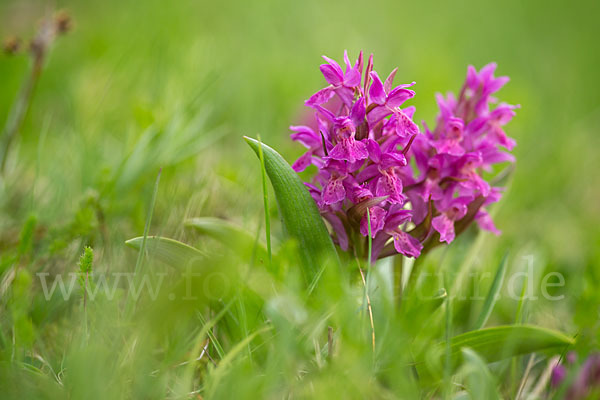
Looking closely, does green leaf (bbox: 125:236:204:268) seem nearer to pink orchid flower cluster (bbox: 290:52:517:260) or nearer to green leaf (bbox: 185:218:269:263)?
green leaf (bbox: 185:218:269:263)

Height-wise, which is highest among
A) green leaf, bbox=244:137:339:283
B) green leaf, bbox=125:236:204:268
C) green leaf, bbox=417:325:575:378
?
green leaf, bbox=244:137:339:283

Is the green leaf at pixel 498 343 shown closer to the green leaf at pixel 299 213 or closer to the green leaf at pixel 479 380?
the green leaf at pixel 479 380

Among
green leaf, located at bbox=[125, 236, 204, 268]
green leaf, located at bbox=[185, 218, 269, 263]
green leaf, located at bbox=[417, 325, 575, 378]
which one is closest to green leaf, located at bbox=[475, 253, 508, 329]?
green leaf, located at bbox=[417, 325, 575, 378]

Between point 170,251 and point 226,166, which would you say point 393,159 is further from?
point 226,166

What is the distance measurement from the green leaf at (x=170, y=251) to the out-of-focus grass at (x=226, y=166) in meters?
0.17

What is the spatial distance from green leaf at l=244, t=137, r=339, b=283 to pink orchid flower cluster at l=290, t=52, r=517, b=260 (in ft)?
0.19

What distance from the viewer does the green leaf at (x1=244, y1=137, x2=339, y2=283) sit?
163 centimetres

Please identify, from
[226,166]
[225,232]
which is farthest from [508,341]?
[226,166]

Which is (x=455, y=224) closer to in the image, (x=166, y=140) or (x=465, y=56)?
(x=166, y=140)

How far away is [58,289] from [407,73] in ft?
11.1

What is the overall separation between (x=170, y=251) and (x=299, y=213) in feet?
1.44

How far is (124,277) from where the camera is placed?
1931mm

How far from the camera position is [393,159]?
62.9 inches

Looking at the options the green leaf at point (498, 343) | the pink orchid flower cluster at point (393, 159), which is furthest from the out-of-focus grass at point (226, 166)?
the pink orchid flower cluster at point (393, 159)
